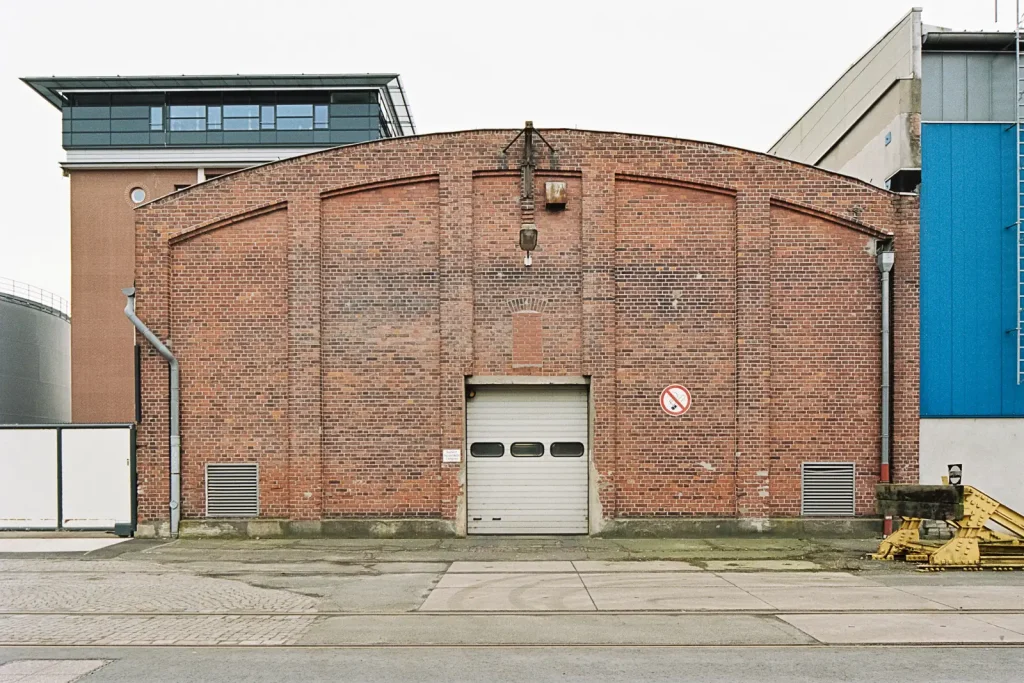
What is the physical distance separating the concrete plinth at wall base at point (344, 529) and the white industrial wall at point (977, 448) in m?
8.63

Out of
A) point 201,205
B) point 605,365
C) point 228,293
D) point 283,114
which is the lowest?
point 605,365

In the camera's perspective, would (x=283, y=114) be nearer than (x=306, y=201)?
No

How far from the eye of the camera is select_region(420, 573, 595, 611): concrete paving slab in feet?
30.6

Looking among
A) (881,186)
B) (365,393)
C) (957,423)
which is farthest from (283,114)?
(957,423)

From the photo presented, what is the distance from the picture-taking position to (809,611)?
355 inches

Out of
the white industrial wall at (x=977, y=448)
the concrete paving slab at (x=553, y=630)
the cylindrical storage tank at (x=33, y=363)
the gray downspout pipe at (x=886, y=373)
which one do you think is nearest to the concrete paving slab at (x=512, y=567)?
the concrete paving slab at (x=553, y=630)

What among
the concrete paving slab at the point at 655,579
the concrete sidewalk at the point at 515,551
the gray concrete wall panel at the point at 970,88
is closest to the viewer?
the concrete paving slab at the point at 655,579

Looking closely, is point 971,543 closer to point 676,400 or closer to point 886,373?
point 886,373

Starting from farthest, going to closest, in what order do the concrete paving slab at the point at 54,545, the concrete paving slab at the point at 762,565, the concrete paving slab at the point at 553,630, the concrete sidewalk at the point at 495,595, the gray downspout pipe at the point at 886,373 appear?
the gray downspout pipe at the point at 886,373 → the concrete paving slab at the point at 54,545 → the concrete paving slab at the point at 762,565 → the concrete sidewalk at the point at 495,595 → the concrete paving slab at the point at 553,630

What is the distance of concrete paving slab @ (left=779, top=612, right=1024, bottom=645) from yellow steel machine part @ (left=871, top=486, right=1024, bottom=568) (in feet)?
Result: 9.47

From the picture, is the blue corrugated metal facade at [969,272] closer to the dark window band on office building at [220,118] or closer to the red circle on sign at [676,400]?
the red circle on sign at [676,400]

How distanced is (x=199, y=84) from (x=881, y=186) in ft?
97.2

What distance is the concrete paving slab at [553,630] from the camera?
25.7ft

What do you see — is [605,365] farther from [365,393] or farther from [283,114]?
[283,114]
